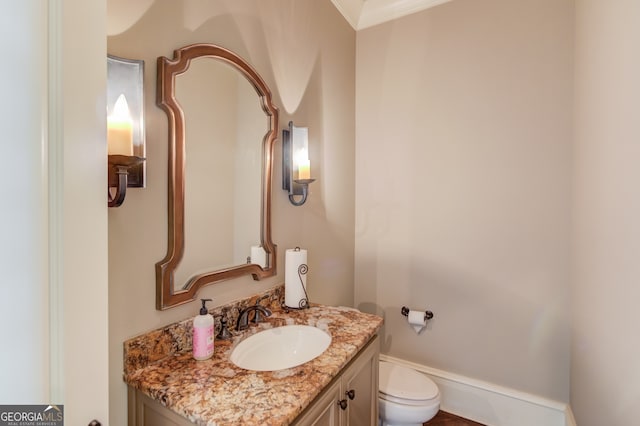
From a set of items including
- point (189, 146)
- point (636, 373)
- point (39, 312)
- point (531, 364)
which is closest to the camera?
point (39, 312)

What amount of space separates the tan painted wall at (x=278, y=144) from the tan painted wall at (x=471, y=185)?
25 centimetres

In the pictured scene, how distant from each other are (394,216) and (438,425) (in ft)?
4.64

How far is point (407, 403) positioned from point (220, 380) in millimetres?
1151

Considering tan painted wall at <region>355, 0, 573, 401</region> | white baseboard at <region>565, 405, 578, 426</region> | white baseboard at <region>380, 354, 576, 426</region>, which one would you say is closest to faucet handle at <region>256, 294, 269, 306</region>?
tan painted wall at <region>355, 0, 573, 401</region>

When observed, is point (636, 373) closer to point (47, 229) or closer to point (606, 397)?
point (606, 397)

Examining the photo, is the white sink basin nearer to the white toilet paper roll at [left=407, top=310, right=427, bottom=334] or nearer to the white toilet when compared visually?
the white toilet

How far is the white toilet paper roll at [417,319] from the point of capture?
215 cm

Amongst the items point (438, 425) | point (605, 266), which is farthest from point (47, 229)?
point (438, 425)

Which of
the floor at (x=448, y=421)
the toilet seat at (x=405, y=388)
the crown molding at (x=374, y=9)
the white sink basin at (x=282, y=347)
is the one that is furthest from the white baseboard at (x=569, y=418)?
the crown molding at (x=374, y=9)

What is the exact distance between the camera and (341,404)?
1.11 metres

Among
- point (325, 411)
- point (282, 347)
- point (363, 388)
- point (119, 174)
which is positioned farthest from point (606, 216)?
point (119, 174)

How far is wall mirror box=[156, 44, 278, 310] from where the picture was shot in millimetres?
1109

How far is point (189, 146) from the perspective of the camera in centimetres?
118

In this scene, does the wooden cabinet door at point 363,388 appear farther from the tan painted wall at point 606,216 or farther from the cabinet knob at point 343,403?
the tan painted wall at point 606,216
